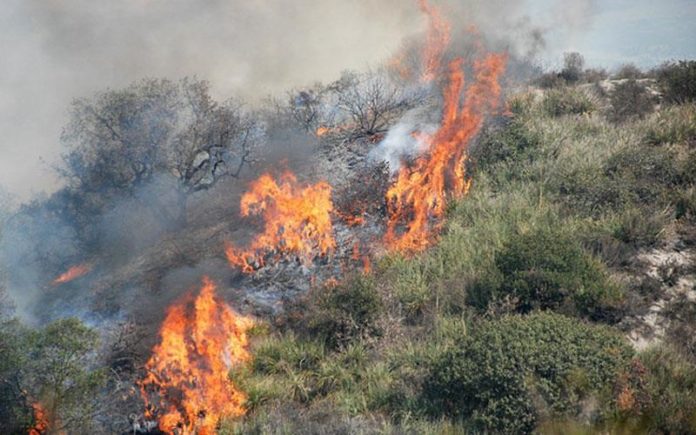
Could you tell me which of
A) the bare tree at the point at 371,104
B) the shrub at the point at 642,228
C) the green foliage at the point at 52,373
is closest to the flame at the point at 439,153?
the bare tree at the point at 371,104

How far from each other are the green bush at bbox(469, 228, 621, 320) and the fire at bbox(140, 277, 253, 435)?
476 centimetres

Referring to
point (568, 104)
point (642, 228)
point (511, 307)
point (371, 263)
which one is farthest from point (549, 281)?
point (568, 104)

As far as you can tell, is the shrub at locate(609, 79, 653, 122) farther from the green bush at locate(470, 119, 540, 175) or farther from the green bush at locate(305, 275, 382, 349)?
the green bush at locate(305, 275, 382, 349)

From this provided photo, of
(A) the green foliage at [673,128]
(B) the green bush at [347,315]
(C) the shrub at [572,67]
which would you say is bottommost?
(B) the green bush at [347,315]

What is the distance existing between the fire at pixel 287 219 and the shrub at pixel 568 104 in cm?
950

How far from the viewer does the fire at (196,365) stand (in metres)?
8.34

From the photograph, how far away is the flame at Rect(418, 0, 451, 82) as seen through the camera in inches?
750

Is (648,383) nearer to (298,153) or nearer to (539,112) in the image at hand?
(298,153)

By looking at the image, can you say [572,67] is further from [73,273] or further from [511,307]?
[73,273]

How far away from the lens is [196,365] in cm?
902

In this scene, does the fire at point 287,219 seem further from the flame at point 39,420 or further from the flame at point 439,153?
Answer: the flame at point 39,420

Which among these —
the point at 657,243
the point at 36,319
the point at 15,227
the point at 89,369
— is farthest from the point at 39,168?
the point at 657,243

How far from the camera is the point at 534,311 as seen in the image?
8.47 meters

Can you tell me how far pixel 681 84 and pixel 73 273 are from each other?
67.3ft
